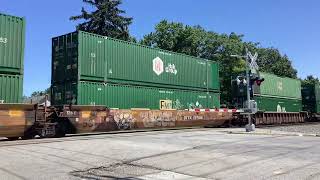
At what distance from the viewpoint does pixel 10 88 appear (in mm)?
17562

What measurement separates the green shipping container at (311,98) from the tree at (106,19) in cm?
2253

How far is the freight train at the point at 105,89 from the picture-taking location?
1791 centimetres

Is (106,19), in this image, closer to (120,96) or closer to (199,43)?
(199,43)

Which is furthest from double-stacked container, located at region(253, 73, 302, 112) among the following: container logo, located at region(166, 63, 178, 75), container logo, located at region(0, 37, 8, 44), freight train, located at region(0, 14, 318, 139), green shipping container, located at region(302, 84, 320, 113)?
container logo, located at region(0, 37, 8, 44)

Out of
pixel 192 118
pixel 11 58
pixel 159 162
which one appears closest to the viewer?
pixel 159 162

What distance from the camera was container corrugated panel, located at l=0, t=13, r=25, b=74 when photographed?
17531 mm

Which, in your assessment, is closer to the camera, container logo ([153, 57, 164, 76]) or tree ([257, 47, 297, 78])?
container logo ([153, 57, 164, 76])

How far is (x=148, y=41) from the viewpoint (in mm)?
62188

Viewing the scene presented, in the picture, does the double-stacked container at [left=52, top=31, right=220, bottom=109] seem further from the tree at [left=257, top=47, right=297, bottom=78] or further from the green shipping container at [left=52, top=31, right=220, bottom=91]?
the tree at [left=257, top=47, right=297, bottom=78]

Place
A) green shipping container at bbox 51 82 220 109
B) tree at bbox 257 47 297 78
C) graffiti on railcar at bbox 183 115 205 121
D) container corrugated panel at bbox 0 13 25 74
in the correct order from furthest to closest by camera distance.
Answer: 1. tree at bbox 257 47 297 78
2. graffiti on railcar at bbox 183 115 205 121
3. green shipping container at bbox 51 82 220 109
4. container corrugated panel at bbox 0 13 25 74

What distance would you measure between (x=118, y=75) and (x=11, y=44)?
6972 mm

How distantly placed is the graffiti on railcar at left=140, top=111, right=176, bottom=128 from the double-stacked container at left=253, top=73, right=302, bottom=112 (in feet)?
32.2

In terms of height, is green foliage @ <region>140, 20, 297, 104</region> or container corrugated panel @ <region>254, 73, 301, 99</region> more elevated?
green foliage @ <region>140, 20, 297, 104</region>

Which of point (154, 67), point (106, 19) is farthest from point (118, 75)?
point (106, 19)
